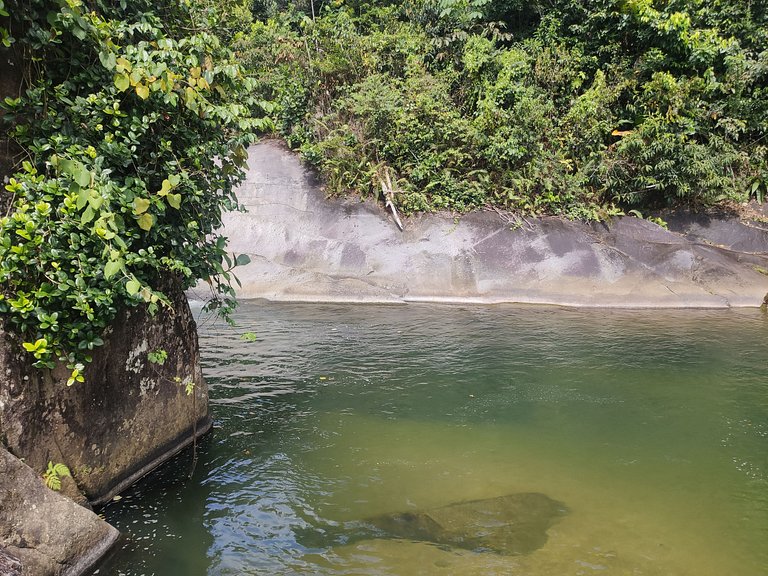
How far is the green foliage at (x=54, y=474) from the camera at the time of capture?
469 cm

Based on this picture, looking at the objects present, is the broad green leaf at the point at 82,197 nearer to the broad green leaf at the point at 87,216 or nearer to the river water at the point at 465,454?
the broad green leaf at the point at 87,216

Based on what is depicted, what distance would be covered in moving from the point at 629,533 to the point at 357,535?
2.41 meters

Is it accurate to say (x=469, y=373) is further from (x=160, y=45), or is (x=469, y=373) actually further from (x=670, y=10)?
(x=670, y=10)

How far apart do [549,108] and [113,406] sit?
51.4 ft

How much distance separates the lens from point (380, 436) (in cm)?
696

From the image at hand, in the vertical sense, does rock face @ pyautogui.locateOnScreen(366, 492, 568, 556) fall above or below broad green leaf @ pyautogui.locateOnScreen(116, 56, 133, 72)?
below

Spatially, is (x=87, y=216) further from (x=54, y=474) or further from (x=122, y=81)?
(x=54, y=474)

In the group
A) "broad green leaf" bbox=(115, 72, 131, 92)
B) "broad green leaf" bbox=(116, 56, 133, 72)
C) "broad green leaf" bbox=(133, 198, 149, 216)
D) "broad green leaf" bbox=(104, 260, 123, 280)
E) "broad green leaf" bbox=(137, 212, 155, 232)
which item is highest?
"broad green leaf" bbox=(116, 56, 133, 72)

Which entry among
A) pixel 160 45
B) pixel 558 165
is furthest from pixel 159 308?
pixel 558 165

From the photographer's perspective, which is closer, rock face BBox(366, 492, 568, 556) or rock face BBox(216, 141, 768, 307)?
rock face BBox(366, 492, 568, 556)

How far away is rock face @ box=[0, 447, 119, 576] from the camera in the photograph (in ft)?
13.2

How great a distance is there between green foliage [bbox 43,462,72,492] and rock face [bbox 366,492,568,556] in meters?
2.65

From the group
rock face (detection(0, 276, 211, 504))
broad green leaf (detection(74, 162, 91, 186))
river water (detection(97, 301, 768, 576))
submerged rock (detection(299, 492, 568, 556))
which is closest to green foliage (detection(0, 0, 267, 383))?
broad green leaf (detection(74, 162, 91, 186))

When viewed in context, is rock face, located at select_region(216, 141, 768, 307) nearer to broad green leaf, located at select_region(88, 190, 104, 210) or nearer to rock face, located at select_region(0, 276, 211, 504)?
rock face, located at select_region(0, 276, 211, 504)
